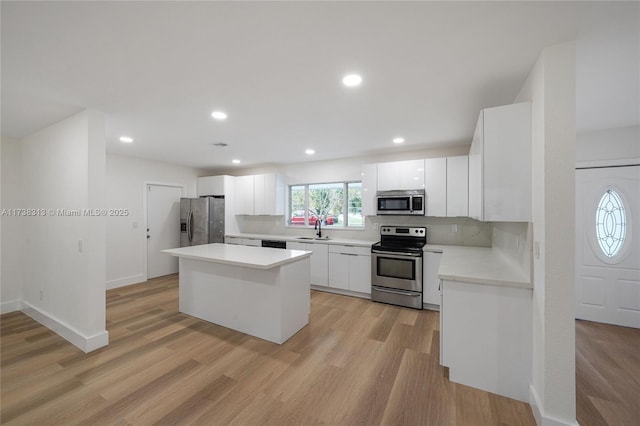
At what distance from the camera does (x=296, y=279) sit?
296 cm

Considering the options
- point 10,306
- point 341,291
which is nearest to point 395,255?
point 341,291

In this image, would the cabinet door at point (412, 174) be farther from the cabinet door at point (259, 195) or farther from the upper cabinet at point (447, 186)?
the cabinet door at point (259, 195)

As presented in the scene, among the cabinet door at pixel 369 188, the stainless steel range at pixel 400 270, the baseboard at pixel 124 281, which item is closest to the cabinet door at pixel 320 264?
the stainless steel range at pixel 400 270

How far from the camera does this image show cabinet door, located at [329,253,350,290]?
421 cm

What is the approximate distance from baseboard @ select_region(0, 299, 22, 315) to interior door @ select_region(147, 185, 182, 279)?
1738mm

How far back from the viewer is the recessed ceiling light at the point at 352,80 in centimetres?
195

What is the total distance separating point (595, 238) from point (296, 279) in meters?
3.79

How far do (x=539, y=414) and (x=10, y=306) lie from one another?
603 centimetres

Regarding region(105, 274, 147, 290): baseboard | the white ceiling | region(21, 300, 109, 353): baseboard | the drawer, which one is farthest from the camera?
region(105, 274, 147, 290): baseboard

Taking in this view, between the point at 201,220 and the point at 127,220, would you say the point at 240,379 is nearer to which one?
the point at 201,220

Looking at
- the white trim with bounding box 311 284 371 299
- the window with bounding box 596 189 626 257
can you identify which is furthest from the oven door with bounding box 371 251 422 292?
the window with bounding box 596 189 626 257

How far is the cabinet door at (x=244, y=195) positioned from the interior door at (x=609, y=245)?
5.42 metres

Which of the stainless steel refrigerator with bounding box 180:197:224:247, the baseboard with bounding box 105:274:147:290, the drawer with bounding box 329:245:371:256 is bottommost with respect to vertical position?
the baseboard with bounding box 105:274:147:290

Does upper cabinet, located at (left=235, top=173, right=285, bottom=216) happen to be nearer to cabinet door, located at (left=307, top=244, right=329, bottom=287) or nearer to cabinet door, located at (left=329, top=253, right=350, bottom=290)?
cabinet door, located at (left=307, top=244, right=329, bottom=287)
